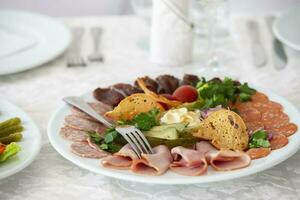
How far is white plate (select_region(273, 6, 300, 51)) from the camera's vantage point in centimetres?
156

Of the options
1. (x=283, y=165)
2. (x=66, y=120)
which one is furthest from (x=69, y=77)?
(x=283, y=165)

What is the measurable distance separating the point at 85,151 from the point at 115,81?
0.50 metres

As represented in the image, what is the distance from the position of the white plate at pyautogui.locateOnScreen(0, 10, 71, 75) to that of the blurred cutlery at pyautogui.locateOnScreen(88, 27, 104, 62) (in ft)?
0.25

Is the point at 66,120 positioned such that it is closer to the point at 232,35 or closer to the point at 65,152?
the point at 65,152

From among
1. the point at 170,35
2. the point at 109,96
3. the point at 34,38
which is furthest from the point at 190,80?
the point at 34,38

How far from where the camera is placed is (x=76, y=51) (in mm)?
1682

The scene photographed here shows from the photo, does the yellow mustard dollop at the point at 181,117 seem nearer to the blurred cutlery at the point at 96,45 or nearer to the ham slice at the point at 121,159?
the ham slice at the point at 121,159

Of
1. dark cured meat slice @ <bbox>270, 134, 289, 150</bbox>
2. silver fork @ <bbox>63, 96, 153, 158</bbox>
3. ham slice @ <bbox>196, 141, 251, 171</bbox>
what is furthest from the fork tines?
dark cured meat slice @ <bbox>270, 134, 289, 150</bbox>

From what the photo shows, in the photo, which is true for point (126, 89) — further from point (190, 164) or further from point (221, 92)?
point (190, 164)

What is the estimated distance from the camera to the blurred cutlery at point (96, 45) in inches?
64.3

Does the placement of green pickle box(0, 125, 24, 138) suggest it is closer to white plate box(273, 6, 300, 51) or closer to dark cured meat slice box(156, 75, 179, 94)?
dark cured meat slice box(156, 75, 179, 94)

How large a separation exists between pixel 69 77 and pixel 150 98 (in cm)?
45

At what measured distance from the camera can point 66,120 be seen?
114 cm

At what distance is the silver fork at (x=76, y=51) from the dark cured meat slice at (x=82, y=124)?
46 cm
